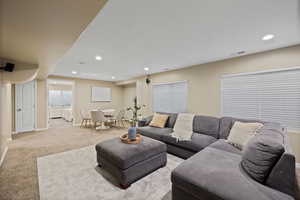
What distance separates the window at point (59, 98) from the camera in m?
9.01

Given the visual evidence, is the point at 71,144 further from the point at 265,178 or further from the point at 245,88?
the point at 245,88

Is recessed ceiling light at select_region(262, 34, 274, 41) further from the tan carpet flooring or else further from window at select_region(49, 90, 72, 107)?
window at select_region(49, 90, 72, 107)

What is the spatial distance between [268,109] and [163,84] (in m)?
3.22

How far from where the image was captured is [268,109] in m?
2.81

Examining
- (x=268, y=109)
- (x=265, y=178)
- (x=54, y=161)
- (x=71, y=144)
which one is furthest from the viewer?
(x=71, y=144)

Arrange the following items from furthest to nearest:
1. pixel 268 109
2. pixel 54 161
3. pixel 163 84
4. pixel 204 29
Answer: pixel 163 84 < pixel 268 109 < pixel 54 161 < pixel 204 29

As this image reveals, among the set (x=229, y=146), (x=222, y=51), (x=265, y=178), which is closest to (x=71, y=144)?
(x=229, y=146)

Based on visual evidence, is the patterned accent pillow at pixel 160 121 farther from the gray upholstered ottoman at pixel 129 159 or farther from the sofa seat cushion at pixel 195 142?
the gray upholstered ottoman at pixel 129 159

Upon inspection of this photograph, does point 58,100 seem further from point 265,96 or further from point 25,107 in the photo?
point 265,96

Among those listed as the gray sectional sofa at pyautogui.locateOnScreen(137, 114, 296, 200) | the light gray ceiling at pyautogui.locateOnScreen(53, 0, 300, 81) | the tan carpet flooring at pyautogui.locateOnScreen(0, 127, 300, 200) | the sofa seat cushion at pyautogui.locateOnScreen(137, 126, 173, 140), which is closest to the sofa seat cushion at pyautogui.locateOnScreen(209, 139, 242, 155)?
the gray sectional sofa at pyautogui.locateOnScreen(137, 114, 296, 200)

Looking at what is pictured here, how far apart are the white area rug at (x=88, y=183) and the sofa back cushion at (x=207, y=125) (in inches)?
41.2

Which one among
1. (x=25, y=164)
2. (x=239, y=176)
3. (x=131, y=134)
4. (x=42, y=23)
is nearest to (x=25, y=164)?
(x=25, y=164)

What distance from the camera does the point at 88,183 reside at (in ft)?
6.28

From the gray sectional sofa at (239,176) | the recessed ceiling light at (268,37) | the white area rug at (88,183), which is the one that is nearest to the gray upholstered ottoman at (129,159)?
the white area rug at (88,183)
